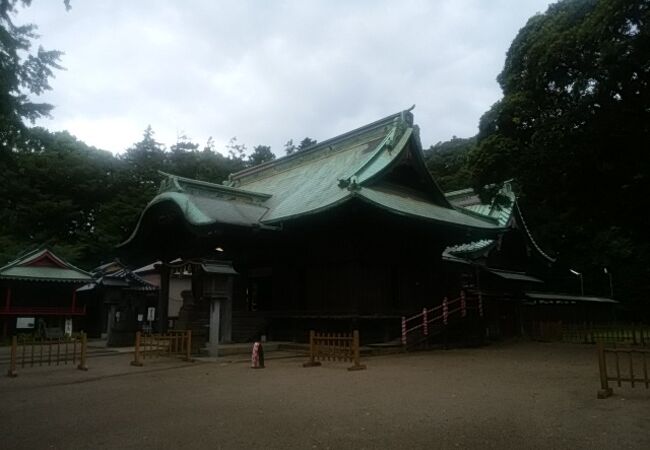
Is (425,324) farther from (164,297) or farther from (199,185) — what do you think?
(164,297)

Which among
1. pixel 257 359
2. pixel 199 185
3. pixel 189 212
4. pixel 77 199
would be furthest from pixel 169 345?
pixel 77 199

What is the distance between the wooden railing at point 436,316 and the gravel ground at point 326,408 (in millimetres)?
4448

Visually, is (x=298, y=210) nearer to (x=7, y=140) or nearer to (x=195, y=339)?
(x=195, y=339)

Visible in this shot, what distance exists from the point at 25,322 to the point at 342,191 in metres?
23.9

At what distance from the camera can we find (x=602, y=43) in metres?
15.6

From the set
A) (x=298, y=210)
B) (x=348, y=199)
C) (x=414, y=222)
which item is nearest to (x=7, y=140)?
(x=348, y=199)

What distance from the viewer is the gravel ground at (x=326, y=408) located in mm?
6324

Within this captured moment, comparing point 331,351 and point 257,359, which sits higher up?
point 331,351

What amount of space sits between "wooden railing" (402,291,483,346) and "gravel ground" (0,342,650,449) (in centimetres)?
445

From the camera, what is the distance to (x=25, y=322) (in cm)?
3059

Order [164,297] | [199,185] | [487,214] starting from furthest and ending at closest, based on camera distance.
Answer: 1. [487,214]
2. [164,297]
3. [199,185]

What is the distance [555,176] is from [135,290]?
1862 centimetres

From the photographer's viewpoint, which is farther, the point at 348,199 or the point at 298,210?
the point at 298,210

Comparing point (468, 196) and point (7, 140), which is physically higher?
point (468, 196)
